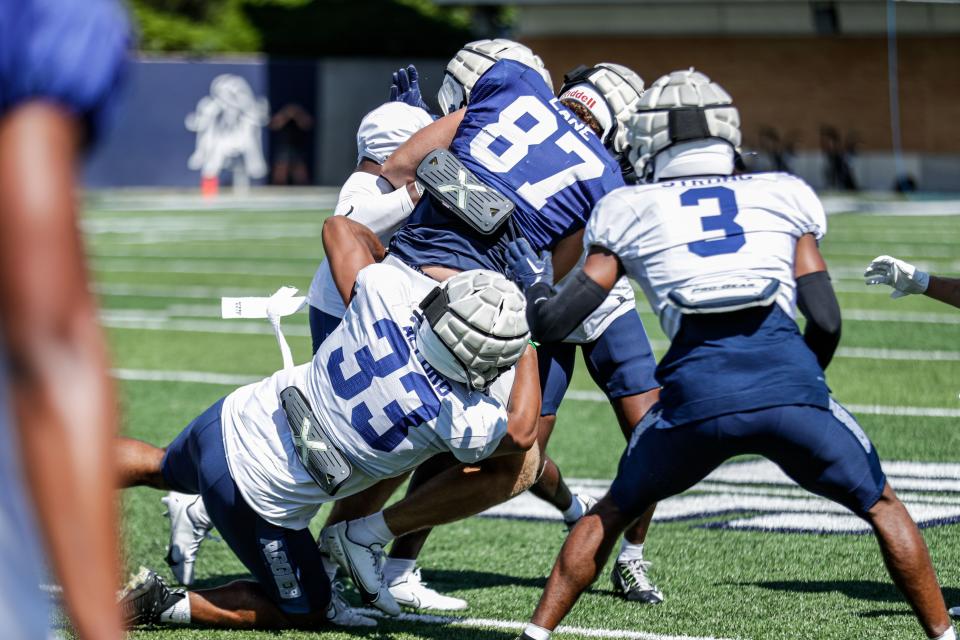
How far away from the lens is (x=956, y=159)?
1167 inches

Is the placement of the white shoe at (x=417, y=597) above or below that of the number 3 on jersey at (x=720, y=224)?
below

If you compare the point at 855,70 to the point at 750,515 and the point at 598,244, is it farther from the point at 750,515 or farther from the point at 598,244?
the point at 598,244

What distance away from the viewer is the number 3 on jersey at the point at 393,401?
3764 millimetres

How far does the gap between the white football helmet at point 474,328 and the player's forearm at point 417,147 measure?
0.89m

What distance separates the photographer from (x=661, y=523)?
18.9 ft

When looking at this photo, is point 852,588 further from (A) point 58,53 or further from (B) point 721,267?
(A) point 58,53

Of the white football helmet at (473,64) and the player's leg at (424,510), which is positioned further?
the white football helmet at (473,64)

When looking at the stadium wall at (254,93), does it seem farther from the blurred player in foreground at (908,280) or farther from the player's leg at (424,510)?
the blurred player in foreground at (908,280)

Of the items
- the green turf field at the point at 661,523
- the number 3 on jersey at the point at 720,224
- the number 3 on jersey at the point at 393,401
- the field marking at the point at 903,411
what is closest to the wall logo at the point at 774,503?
the green turf field at the point at 661,523

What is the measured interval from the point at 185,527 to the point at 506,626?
3.77ft

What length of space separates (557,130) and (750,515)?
2.13 metres

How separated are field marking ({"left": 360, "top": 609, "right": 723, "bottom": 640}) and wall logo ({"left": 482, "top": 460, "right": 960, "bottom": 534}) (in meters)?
1.48

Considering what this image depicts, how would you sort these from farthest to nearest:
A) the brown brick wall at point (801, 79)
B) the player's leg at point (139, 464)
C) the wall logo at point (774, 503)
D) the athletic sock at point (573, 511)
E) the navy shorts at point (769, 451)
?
the brown brick wall at point (801, 79), the wall logo at point (774, 503), the athletic sock at point (573, 511), the player's leg at point (139, 464), the navy shorts at point (769, 451)

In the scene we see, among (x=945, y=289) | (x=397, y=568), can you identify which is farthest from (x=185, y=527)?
(x=945, y=289)
